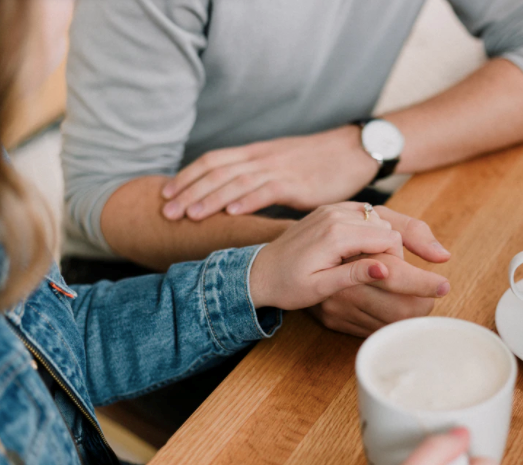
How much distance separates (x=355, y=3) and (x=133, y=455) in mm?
918

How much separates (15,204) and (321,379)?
0.30 meters

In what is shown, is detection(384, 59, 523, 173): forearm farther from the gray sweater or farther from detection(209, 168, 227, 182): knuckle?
detection(209, 168, 227, 182): knuckle

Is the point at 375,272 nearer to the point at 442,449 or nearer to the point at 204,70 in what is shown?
the point at 442,449

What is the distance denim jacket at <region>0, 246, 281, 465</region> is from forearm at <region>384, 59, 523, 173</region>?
1.19 ft

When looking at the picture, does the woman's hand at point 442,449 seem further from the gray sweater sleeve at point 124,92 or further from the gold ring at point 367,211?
the gray sweater sleeve at point 124,92

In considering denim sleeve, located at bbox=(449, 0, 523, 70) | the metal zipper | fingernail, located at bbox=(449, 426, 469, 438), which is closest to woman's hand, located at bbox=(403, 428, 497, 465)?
fingernail, located at bbox=(449, 426, 469, 438)

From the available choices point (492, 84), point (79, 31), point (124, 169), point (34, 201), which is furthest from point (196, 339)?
point (492, 84)

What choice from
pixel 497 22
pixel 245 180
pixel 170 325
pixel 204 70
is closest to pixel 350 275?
pixel 170 325

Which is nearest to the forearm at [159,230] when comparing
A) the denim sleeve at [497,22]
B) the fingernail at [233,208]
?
the fingernail at [233,208]

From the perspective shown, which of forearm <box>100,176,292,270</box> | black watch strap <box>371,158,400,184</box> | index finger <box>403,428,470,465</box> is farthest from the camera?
black watch strap <box>371,158,400,184</box>

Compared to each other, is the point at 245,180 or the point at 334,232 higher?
the point at 334,232

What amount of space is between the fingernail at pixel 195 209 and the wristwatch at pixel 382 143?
0.90 feet

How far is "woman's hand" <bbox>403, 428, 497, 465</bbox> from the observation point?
0.31 metres

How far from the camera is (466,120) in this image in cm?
86
